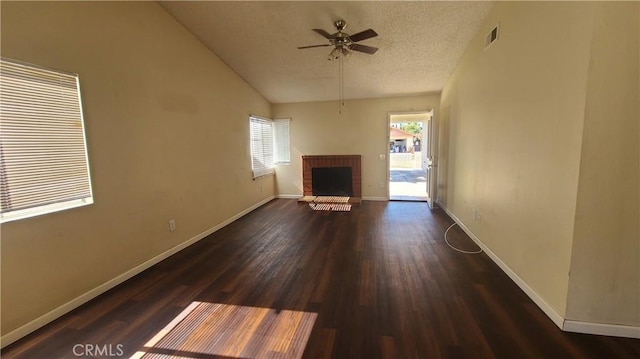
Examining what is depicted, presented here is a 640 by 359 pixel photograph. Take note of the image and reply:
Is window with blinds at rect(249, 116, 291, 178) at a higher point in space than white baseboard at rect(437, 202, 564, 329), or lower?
higher

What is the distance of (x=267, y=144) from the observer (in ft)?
20.1

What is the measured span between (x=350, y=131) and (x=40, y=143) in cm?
510

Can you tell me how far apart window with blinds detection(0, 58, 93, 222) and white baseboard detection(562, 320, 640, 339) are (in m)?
3.87

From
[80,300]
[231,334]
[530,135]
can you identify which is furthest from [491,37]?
[80,300]

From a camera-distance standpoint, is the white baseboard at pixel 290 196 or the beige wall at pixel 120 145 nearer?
the beige wall at pixel 120 145

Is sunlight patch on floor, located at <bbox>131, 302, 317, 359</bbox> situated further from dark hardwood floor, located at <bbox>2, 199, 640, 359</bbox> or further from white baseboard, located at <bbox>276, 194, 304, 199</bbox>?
white baseboard, located at <bbox>276, 194, 304, 199</bbox>

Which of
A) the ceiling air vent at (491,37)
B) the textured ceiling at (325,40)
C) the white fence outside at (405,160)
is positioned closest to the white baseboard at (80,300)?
the textured ceiling at (325,40)

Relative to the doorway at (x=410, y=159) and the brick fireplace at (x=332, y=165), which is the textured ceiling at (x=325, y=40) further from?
the brick fireplace at (x=332, y=165)

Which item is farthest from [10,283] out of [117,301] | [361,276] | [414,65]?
[414,65]

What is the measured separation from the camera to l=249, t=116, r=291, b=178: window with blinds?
5484 mm

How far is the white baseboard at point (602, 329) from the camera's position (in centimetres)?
170

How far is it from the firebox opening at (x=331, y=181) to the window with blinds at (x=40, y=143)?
4.52 m

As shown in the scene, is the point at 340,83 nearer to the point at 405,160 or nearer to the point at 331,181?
the point at 331,181

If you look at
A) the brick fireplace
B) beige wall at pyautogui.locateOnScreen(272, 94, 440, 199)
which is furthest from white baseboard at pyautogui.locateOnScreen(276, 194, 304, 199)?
the brick fireplace
